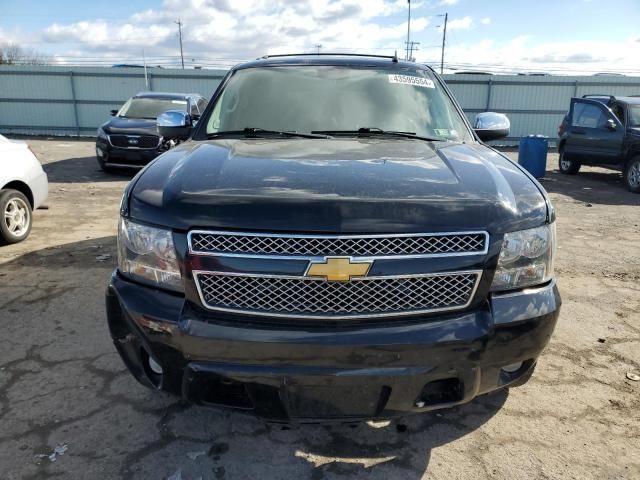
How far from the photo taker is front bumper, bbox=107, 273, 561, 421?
1892mm

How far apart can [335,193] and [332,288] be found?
38cm

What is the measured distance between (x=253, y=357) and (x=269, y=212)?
55 centimetres

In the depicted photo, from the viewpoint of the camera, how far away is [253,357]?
1.90 m

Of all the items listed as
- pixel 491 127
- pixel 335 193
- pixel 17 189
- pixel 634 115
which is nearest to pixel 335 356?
pixel 335 193

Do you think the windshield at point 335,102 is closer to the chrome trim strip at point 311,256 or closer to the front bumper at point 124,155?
the chrome trim strip at point 311,256

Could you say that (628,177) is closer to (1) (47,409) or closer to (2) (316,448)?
(2) (316,448)

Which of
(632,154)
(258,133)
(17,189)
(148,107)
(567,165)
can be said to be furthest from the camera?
(567,165)

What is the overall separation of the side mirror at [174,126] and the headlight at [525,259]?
258 cm

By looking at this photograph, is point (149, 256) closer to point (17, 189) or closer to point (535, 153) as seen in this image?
point (17, 189)

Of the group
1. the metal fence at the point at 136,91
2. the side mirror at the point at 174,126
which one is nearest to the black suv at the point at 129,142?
the side mirror at the point at 174,126

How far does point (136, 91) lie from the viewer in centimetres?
2027

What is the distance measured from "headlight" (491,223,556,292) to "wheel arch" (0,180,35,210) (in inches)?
220

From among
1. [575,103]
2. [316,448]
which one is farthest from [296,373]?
[575,103]

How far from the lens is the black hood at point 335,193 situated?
190 cm
